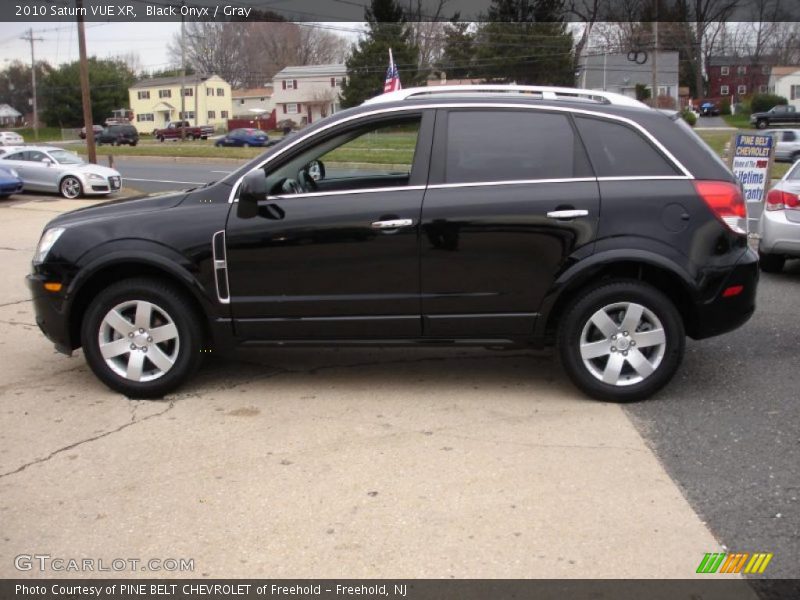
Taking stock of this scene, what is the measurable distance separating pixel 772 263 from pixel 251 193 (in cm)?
681

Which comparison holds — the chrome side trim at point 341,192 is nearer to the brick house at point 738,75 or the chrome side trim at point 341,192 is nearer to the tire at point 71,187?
the tire at point 71,187

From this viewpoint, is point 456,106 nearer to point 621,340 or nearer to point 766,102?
point 621,340

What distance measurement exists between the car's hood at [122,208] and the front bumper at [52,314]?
0.44 m

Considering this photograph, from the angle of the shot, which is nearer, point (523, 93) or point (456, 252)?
point (456, 252)

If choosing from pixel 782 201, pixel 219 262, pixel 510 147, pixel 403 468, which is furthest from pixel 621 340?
pixel 782 201

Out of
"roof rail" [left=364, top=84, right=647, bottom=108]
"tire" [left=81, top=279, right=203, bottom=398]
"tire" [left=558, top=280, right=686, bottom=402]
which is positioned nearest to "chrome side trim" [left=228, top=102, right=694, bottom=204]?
"roof rail" [left=364, top=84, right=647, bottom=108]

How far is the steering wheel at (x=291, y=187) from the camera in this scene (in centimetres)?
521

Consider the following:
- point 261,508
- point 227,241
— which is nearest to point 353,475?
point 261,508

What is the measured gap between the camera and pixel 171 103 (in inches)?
3784

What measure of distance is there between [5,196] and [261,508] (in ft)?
64.6

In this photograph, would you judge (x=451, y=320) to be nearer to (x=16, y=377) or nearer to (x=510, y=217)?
(x=510, y=217)

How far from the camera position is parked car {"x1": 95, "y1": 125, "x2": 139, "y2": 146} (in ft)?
183

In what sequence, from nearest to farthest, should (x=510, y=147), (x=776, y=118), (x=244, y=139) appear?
1. (x=510, y=147)
2. (x=244, y=139)
3. (x=776, y=118)

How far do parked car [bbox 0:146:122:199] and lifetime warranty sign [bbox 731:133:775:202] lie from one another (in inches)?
613
